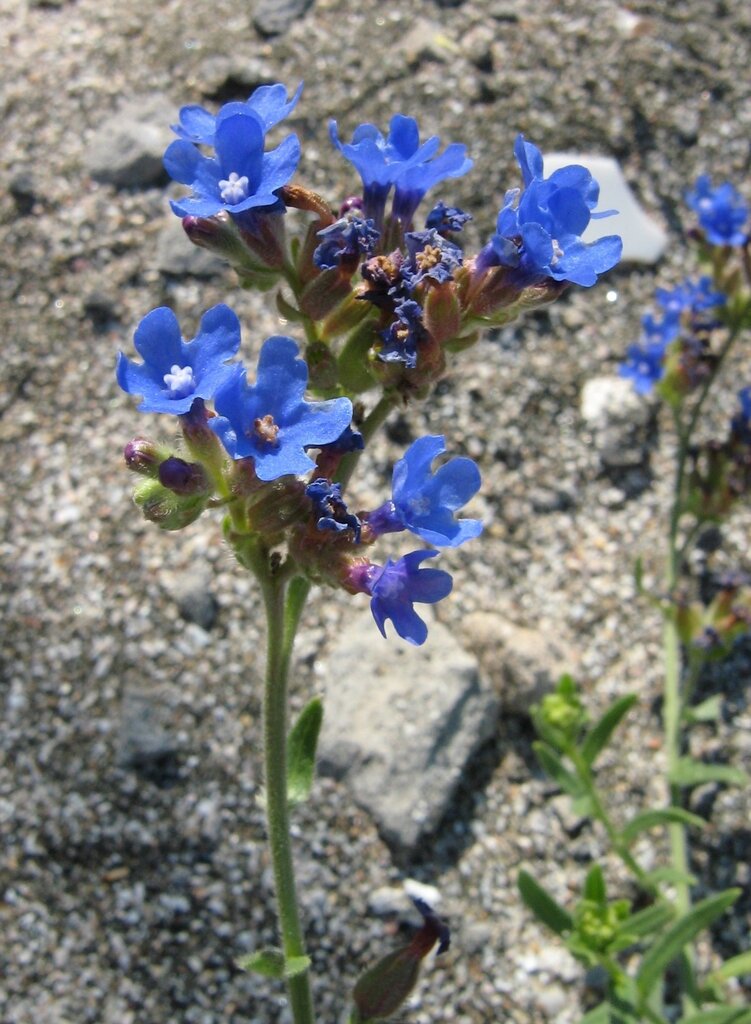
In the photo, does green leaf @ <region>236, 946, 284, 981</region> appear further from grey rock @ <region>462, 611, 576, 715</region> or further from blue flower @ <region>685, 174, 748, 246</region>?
blue flower @ <region>685, 174, 748, 246</region>

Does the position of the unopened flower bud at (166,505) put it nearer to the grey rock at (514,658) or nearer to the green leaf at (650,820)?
the grey rock at (514,658)

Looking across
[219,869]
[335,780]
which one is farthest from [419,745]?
[219,869]

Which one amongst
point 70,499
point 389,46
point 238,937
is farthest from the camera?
point 389,46

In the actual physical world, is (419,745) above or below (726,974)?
above

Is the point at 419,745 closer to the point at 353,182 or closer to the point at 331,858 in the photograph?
the point at 331,858

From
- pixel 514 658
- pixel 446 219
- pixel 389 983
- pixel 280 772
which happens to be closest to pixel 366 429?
pixel 446 219

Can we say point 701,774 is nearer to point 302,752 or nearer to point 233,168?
point 302,752

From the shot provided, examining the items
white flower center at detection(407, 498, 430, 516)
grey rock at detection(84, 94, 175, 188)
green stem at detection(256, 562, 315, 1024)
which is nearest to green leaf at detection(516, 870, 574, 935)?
green stem at detection(256, 562, 315, 1024)

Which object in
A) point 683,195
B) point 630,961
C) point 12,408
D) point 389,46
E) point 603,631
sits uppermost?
point 389,46
